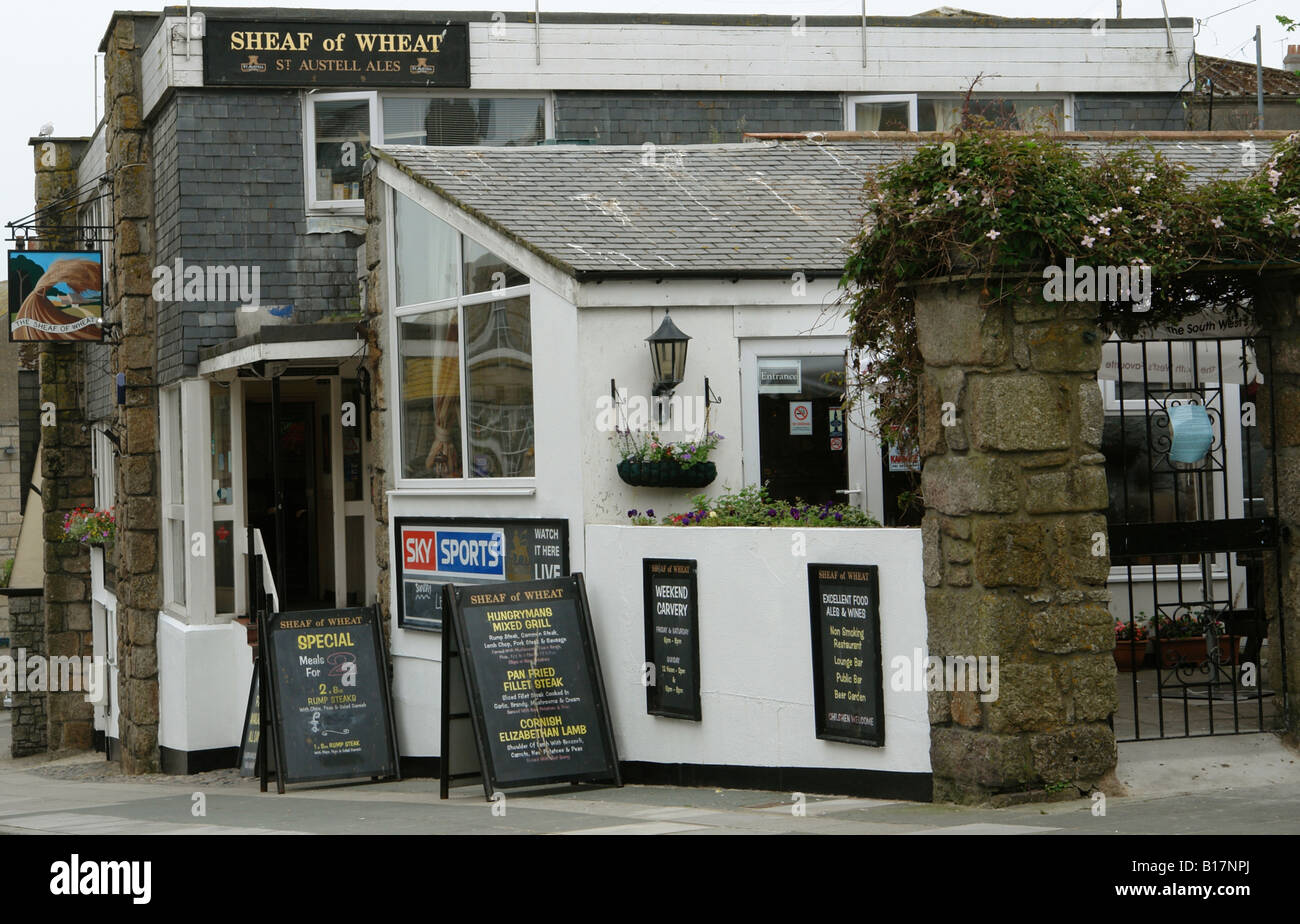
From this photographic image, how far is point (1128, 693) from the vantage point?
11.1 meters

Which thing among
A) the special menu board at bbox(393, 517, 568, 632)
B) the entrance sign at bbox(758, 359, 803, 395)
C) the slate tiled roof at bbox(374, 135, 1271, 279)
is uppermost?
the slate tiled roof at bbox(374, 135, 1271, 279)

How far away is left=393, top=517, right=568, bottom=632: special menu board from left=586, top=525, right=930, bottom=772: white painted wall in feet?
1.83

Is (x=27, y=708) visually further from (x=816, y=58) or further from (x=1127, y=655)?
(x=1127, y=655)

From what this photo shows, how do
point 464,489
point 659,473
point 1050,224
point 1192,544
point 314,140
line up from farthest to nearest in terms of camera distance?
point 314,140, point 464,489, point 659,473, point 1192,544, point 1050,224

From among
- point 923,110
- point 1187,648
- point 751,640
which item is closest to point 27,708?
point 923,110

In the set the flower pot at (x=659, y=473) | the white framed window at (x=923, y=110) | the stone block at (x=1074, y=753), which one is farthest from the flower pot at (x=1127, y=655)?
the white framed window at (x=923, y=110)

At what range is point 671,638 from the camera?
10352 millimetres

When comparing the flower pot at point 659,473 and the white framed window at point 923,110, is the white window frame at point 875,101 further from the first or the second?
the flower pot at point 659,473

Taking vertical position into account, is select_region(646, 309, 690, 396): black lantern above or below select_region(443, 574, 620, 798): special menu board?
above

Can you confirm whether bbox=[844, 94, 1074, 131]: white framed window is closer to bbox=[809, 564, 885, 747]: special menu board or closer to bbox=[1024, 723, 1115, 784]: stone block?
bbox=[809, 564, 885, 747]: special menu board

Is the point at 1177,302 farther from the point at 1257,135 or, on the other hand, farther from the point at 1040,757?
the point at 1257,135

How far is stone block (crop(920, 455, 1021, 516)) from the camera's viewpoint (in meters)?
8.27

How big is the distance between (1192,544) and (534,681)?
14.3ft

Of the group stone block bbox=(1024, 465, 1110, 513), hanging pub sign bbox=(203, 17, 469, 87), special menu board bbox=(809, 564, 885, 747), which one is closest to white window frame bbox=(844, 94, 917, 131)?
hanging pub sign bbox=(203, 17, 469, 87)
